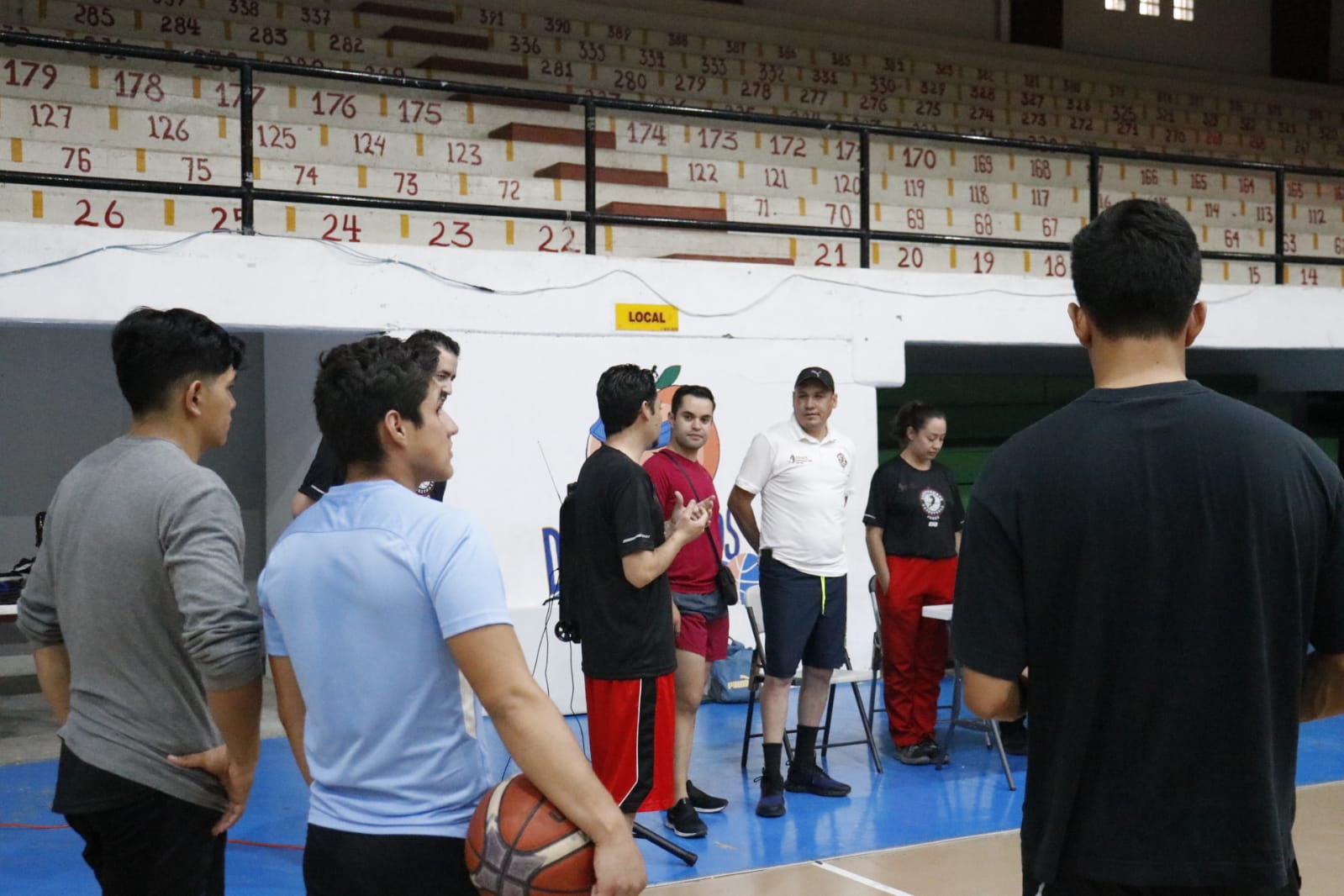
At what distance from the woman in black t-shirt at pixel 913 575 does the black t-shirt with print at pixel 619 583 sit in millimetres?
2250

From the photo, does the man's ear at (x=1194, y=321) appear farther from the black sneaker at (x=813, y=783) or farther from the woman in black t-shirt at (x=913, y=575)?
the woman in black t-shirt at (x=913, y=575)

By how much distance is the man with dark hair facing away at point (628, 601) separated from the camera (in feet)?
13.5

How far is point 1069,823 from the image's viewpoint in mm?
1761

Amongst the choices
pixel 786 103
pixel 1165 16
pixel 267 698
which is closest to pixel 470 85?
pixel 267 698

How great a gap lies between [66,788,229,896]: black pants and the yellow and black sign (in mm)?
5258

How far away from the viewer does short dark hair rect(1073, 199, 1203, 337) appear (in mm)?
1765

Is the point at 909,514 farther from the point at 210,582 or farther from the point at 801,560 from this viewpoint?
the point at 210,582

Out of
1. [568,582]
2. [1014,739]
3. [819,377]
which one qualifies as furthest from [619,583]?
[1014,739]

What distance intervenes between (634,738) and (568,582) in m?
0.60

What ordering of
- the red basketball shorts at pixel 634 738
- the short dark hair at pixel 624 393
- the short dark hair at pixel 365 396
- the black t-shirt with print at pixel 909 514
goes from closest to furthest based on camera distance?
the short dark hair at pixel 365 396
the red basketball shorts at pixel 634 738
the short dark hair at pixel 624 393
the black t-shirt with print at pixel 909 514

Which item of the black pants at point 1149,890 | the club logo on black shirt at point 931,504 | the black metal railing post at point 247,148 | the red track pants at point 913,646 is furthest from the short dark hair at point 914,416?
the black pants at point 1149,890

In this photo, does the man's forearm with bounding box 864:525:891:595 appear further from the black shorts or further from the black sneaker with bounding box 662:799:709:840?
the black sneaker with bounding box 662:799:709:840

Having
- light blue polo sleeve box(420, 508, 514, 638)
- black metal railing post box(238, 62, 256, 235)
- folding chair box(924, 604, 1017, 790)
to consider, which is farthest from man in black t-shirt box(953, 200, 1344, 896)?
black metal railing post box(238, 62, 256, 235)

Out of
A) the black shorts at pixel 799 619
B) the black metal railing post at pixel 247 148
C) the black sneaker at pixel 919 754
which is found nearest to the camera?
the black shorts at pixel 799 619
